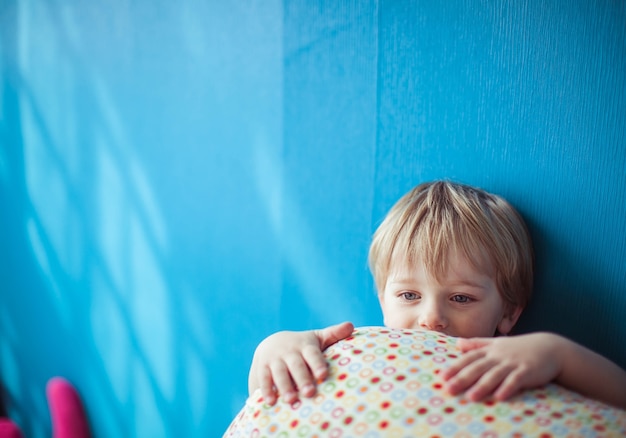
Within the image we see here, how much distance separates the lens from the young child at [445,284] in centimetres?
82

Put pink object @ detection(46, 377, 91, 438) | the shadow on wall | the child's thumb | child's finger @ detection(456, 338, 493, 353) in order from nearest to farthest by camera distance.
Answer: child's finger @ detection(456, 338, 493, 353) < the child's thumb < the shadow on wall < pink object @ detection(46, 377, 91, 438)

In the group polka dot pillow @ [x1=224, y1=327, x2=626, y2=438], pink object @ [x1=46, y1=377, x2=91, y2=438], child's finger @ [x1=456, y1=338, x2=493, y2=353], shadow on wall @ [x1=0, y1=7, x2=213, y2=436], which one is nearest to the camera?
polka dot pillow @ [x1=224, y1=327, x2=626, y2=438]

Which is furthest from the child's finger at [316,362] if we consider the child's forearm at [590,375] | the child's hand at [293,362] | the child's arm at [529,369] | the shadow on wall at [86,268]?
the shadow on wall at [86,268]

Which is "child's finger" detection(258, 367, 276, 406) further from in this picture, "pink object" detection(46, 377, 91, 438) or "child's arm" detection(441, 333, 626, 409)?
"pink object" detection(46, 377, 91, 438)

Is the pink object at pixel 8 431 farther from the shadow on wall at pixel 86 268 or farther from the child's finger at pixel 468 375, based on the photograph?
the child's finger at pixel 468 375

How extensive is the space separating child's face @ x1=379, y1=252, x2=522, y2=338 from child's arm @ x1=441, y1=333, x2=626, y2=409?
0.14 metres

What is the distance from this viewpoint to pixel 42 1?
177 centimetres

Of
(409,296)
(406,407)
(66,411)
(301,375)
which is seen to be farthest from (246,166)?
(66,411)

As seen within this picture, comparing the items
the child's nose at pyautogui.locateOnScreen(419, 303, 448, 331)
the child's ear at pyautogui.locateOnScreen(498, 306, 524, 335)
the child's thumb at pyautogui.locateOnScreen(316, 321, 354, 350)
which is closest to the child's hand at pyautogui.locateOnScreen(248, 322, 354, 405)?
the child's thumb at pyautogui.locateOnScreen(316, 321, 354, 350)

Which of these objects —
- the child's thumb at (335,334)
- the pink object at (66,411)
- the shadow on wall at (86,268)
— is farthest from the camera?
the pink object at (66,411)

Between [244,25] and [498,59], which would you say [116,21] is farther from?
[498,59]

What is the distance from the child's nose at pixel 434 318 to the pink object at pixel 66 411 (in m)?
1.24

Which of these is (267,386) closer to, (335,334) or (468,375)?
(335,334)

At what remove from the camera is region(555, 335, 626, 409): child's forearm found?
0.78m
